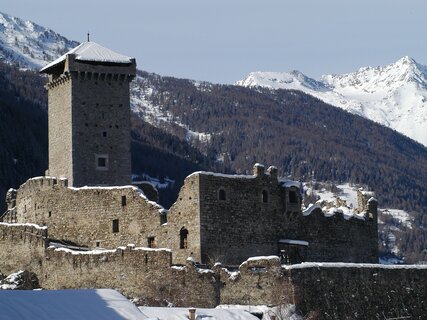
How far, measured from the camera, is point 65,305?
163 ft

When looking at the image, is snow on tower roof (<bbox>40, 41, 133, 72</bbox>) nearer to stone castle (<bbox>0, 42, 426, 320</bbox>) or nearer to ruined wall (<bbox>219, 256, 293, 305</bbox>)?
stone castle (<bbox>0, 42, 426, 320</bbox>)

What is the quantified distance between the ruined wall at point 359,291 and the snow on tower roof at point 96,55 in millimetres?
22590

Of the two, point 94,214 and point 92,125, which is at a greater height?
point 92,125

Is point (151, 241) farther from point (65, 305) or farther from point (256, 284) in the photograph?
point (65, 305)

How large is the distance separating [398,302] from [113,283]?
14.3 m

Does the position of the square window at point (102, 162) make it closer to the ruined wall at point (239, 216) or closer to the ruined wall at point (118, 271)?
the ruined wall at point (118, 271)

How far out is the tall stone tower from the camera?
81.5 metres

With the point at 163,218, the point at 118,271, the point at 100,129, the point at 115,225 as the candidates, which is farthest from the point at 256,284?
the point at 100,129

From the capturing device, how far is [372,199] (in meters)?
80.4

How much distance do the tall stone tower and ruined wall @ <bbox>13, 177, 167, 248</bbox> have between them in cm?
241

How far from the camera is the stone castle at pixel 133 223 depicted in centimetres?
6825

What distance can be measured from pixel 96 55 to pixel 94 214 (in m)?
12.2

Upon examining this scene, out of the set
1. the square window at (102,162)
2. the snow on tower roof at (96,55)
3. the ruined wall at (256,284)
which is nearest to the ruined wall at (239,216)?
the ruined wall at (256,284)

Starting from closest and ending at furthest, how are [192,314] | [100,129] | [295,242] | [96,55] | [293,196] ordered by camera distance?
[192,314]
[295,242]
[293,196]
[100,129]
[96,55]
